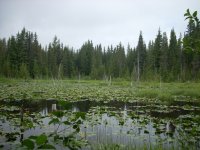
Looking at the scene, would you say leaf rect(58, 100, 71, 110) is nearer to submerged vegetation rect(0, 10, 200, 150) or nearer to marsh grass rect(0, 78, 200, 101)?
submerged vegetation rect(0, 10, 200, 150)

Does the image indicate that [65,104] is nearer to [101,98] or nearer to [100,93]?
[101,98]

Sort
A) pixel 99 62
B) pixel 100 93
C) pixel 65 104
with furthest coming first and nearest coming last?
pixel 99 62, pixel 100 93, pixel 65 104

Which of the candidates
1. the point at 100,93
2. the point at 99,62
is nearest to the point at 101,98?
the point at 100,93

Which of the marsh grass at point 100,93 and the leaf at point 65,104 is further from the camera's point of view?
the marsh grass at point 100,93

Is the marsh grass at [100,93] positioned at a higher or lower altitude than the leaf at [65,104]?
lower

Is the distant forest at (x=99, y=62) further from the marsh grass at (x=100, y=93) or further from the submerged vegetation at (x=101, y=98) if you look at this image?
the marsh grass at (x=100, y=93)

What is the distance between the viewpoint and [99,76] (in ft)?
235

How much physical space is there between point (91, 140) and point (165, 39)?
200 ft

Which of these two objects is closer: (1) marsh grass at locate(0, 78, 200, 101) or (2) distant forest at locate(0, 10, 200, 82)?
(1) marsh grass at locate(0, 78, 200, 101)

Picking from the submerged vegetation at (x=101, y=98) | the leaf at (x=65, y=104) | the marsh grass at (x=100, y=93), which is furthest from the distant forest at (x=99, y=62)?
the leaf at (x=65, y=104)

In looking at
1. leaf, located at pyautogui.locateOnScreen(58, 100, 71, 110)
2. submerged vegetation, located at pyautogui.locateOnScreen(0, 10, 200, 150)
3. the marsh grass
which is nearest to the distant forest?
submerged vegetation, located at pyautogui.locateOnScreen(0, 10, 200, 150)

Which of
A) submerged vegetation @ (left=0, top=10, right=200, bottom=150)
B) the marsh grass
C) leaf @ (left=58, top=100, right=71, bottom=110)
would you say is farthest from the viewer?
the marsh grass

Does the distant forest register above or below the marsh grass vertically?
above

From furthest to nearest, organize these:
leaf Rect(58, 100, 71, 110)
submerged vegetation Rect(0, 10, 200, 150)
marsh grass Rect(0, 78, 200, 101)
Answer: marsh grass Rect(0, 78, 200, 101)
submerged vegetation Rect(0, 10, 200, 150)
leaf Rect(58, 100, 71, 110)
